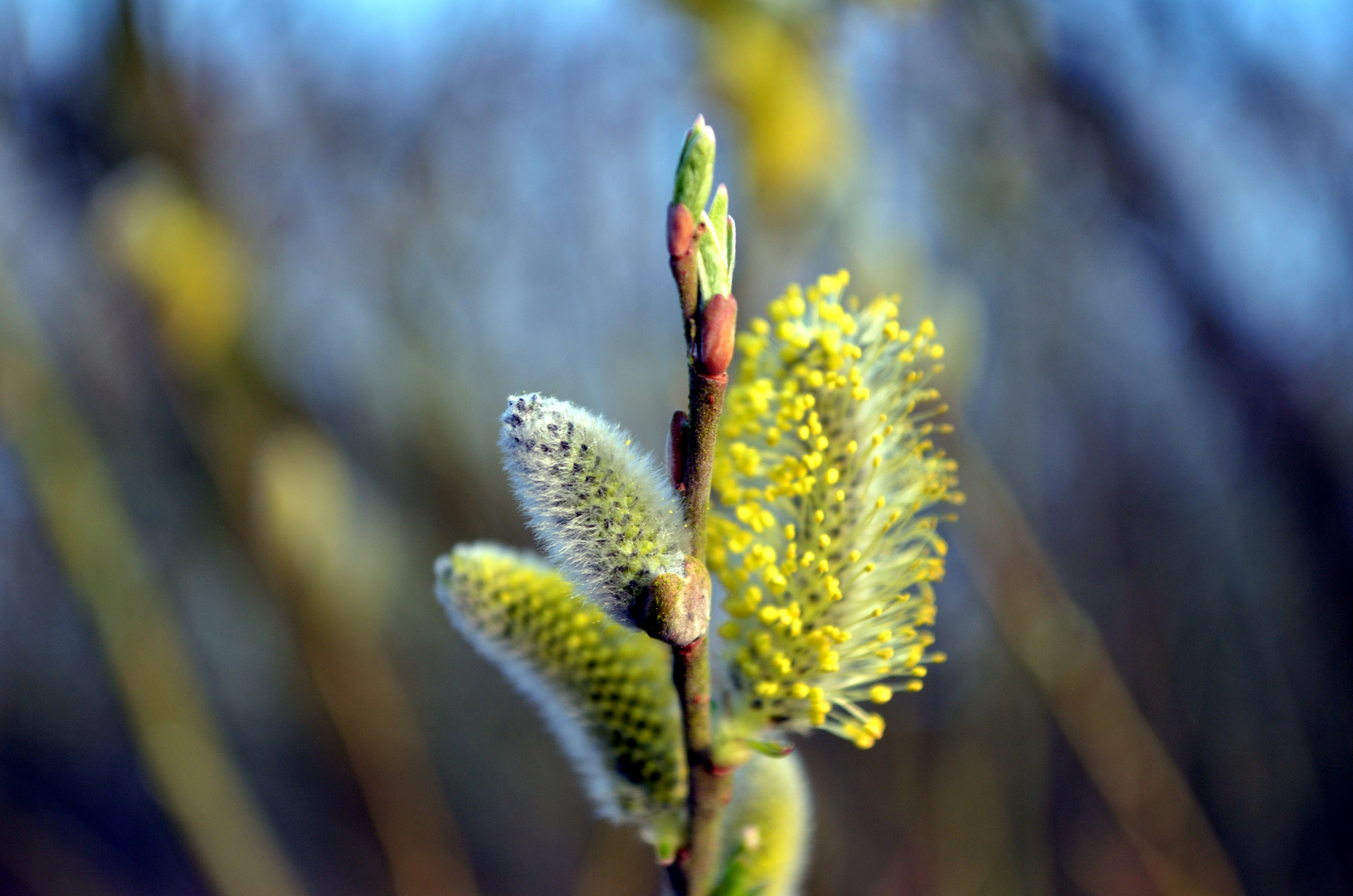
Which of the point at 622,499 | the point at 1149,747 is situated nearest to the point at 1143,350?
the point at 1149,747

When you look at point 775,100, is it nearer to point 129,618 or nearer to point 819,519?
point 819,519

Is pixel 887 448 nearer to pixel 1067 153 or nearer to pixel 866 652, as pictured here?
pixel 866 652

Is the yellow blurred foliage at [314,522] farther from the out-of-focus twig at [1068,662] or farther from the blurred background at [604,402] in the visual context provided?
the out-of-focus twig at [1068,662]

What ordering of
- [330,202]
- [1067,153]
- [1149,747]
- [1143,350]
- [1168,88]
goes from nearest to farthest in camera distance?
1. [1149,747]
2. [1168,88]
3. [1067,153]
4. [1143,350]
5. [330,202]

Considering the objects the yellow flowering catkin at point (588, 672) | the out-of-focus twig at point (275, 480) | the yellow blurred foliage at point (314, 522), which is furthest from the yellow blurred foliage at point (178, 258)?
the yellow flowering catkin at point (588, 672)

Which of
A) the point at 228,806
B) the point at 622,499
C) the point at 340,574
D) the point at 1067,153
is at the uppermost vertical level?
the point at 1067,153

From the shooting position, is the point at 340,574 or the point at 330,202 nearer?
the point at 340,574
